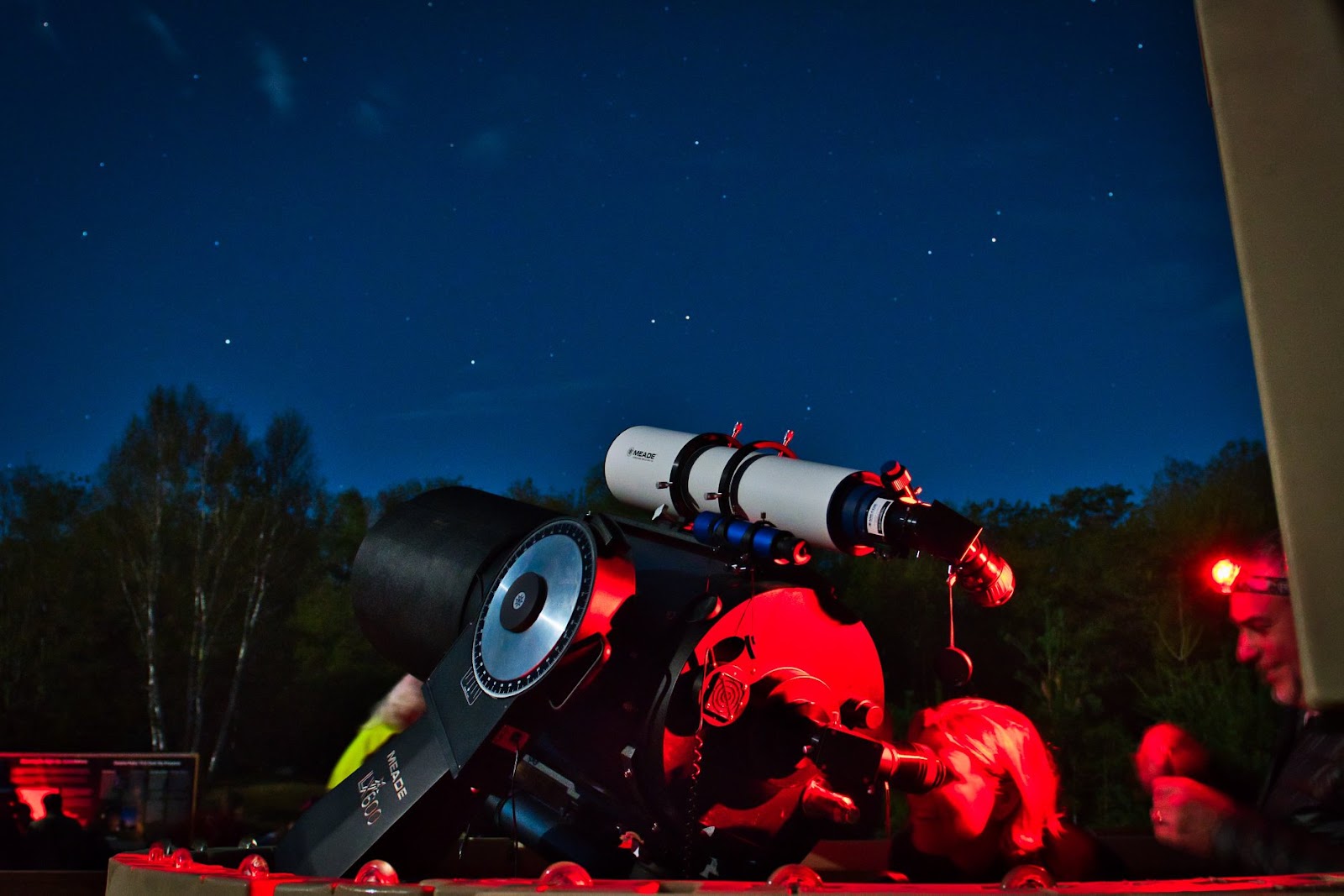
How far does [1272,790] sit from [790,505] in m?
1.28

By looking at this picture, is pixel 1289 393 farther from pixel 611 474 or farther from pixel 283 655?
pixel 283 655

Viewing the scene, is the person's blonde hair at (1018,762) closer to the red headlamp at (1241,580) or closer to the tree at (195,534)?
the red headlamp at (1241,580)

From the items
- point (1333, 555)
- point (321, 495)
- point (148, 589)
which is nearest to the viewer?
point (1333, 555)

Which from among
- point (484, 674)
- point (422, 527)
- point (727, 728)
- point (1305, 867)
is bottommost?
point (1305, 867)

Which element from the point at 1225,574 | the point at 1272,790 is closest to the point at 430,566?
the point at 1225,574

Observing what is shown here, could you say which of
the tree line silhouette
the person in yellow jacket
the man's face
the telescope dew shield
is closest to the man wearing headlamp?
the man's face

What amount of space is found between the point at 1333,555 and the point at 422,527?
292 centimetres

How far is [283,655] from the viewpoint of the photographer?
21406 millimetres

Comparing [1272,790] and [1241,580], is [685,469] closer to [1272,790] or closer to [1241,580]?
[1241,580]

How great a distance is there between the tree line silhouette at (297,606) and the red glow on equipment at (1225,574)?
1238 cm

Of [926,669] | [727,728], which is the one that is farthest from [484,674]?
[926,669]

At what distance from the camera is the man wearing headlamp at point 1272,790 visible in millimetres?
1955

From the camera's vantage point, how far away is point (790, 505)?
8.92 feet

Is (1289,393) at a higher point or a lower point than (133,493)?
lower
